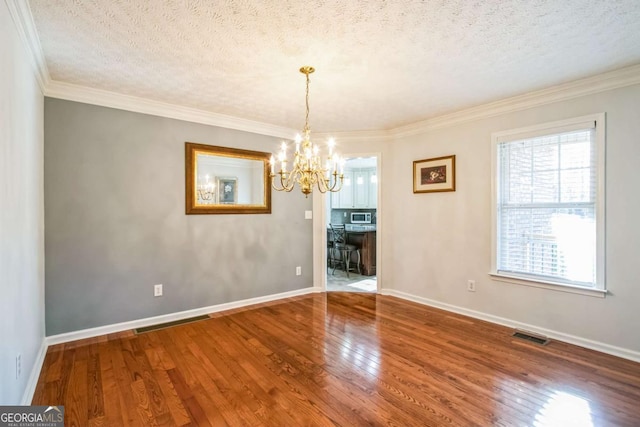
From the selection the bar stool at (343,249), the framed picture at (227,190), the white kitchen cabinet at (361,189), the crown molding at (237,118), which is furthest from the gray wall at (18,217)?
the white kitchen cabinet at (361,189)

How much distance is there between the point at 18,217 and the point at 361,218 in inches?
263

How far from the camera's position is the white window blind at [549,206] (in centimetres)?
282

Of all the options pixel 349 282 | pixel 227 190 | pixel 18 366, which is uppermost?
pixel 227 190

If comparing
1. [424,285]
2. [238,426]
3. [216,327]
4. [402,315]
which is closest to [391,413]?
[238,426]

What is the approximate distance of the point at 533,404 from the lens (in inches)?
77.7

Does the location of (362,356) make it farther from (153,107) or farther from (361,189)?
(361,189)

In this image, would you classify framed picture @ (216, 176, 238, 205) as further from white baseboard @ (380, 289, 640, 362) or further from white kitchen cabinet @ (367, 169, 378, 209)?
white kitchen cabinet @ (367, 169, 378, 209)

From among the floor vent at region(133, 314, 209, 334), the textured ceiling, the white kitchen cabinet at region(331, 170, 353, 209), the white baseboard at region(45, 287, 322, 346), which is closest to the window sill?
the textured ceiling

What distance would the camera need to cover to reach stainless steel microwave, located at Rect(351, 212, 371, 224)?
7867 millimetres

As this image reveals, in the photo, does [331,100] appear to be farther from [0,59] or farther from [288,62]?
[0,59]

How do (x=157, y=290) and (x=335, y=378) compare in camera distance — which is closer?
(x=335, y=378)

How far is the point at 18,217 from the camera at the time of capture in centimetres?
188

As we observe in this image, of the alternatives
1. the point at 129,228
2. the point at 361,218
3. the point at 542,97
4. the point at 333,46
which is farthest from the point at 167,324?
the point at 361,218

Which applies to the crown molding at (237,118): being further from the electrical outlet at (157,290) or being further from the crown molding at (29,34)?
the electrical outlet at (157,290)
